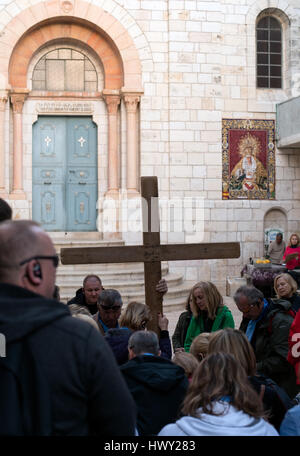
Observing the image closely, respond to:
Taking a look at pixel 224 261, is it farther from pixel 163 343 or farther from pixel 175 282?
pixel 163 343

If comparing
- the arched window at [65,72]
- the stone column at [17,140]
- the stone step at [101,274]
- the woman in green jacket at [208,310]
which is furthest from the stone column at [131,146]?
the woman in green jacket at [208,310]

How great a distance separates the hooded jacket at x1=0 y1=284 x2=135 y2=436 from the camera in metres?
1.55

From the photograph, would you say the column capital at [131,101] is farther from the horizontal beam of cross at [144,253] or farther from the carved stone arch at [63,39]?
the horizontal beam of cross at [144,253]

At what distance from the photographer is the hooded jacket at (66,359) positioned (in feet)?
5.08

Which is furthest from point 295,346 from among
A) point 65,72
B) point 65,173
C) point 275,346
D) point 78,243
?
point 65,72

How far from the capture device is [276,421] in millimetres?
2893

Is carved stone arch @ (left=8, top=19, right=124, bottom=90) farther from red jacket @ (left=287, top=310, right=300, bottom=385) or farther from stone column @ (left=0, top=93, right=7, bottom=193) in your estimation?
red jacket @ (left=287, top=310, right=300, bottom=385)

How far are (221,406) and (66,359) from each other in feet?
3.00

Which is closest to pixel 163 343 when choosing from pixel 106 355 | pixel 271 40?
pixel 106 355

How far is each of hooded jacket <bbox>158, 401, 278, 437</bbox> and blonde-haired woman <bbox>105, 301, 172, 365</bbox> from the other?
4.17 ft

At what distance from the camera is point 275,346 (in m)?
4.14

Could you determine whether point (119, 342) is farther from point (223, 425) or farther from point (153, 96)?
point (153, 96)

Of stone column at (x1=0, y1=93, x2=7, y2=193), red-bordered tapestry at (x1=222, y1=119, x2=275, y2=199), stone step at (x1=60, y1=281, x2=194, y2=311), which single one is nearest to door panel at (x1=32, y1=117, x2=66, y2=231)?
stone column at (x1=0, y1=93, x2=7, y2=193)

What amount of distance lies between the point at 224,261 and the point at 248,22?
5905mm
